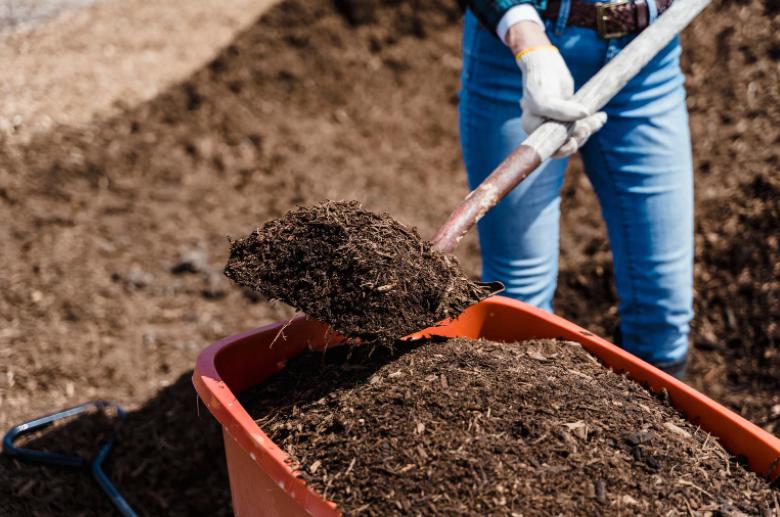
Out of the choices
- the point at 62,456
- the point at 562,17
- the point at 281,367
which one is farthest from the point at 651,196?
the point at 62,456

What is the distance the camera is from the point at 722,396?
2537 millimetres

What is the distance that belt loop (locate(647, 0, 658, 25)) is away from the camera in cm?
182

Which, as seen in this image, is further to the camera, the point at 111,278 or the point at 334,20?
the point at 334,20

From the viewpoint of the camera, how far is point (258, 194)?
13.0 feet

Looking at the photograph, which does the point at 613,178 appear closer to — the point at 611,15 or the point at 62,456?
the point at 611,15

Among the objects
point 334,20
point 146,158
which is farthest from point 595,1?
point 334,20

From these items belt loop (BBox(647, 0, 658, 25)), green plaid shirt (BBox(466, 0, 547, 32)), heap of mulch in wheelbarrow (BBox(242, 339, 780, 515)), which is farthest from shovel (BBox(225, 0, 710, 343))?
belt loop (BBox(647, 0, 658, 25))

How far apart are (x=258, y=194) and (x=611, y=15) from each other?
8.33ft

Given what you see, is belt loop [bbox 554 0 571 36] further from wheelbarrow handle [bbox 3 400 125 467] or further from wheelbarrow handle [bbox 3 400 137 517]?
wheelbarrow handle [bbox 3 400 125 467]

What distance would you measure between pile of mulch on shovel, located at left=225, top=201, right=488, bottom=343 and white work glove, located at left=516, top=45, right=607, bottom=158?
0.50 m

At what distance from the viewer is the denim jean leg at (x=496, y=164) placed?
1.94 metres

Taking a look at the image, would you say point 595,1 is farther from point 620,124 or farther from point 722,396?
point 722,396

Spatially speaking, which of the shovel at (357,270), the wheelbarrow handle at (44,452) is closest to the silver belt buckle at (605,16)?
the shovel at (357,270)

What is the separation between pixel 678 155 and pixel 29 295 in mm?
2729
